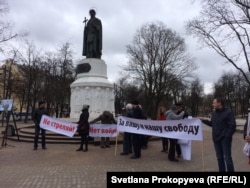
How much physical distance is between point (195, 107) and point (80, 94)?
56.7 metres

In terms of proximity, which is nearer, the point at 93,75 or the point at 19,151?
the point at 19,151

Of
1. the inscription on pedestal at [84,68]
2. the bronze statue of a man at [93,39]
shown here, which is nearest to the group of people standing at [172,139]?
the inscription on pedestal at [84,68]

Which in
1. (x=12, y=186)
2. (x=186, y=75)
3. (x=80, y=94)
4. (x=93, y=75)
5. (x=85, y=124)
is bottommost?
(x=12, y=186)

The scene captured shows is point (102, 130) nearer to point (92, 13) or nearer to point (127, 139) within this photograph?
point (127, 139)

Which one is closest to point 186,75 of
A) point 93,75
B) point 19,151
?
point 93,75

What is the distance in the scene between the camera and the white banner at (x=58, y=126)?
1290cm

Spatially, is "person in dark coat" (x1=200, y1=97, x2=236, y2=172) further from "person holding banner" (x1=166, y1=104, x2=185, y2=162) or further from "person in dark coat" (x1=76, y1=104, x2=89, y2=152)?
"person in dark coat" (x1=76, y1=104, x2=89, y2=152)

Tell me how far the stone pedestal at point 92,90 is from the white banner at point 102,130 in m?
7.29

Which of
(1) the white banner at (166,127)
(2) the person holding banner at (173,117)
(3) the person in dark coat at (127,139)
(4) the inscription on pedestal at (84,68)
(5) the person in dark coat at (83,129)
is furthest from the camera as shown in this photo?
(4) the inscription on pedestal at (84,68)

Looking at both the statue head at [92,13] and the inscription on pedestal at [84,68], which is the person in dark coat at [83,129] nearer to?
the inscription on pedestal at [84,68]

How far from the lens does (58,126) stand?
1320 cm

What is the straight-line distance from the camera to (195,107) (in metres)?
74.1

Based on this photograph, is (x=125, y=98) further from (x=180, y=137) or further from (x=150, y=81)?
(x=180, y=137)

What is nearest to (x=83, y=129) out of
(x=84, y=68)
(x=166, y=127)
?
(x=166, y=127)
